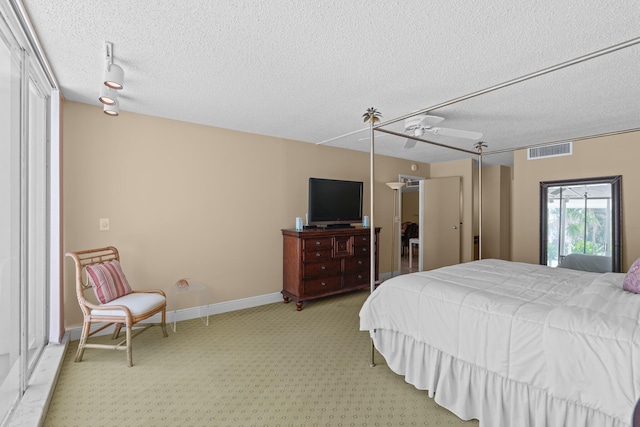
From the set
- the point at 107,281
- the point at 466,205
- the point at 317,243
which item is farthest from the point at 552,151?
the point at 107,281

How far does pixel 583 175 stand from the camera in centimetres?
429

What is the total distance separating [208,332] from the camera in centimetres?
325

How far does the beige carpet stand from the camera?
1905 mm

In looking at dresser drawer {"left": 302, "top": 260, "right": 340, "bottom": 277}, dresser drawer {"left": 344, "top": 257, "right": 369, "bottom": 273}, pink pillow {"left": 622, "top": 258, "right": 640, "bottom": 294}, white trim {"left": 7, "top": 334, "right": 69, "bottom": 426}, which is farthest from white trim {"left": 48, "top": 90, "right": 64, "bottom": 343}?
pink pillow {"left": 622, "top": 258, "right": 640, "bottom": 294}

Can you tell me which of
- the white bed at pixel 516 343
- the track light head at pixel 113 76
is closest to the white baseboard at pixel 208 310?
the white bed at pixel 516 343

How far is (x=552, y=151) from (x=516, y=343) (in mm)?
4128

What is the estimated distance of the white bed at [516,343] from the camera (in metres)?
1.42

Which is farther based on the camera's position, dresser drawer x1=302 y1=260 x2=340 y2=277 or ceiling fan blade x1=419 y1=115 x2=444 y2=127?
dresser drawer x1=302 y1=260 x2=340 y2=277

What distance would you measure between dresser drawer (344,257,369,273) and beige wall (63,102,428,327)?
97 centimetres

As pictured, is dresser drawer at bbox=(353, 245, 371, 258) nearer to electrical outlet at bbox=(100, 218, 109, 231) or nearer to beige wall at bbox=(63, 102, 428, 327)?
beige wall at bbox=(63, 102, 428, 327)

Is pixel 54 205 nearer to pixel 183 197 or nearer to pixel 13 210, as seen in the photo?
pixel 13 210

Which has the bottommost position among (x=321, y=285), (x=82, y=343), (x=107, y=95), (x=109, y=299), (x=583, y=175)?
(x=82, y=343)

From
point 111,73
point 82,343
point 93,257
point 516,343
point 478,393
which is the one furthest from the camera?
point 93,257

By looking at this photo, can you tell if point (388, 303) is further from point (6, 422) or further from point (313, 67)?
point (6, 422)
